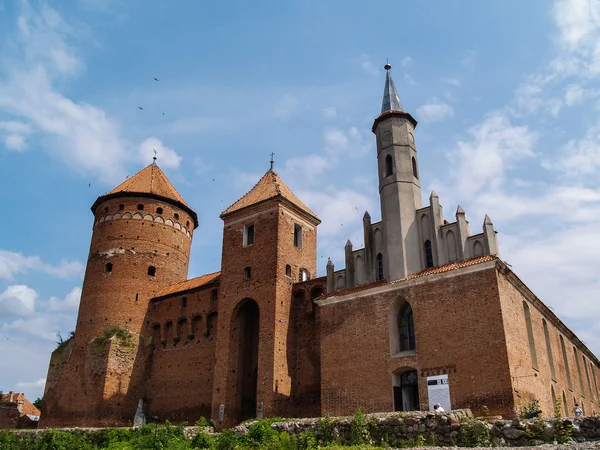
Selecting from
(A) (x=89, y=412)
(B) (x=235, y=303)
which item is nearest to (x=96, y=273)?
(A) (x=89, y=412)

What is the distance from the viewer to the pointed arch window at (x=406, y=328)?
19.7 m

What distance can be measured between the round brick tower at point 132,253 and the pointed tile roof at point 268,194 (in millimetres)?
6165

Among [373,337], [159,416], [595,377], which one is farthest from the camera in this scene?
[595,377]

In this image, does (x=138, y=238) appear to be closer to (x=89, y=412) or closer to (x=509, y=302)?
(x=89, y=412)

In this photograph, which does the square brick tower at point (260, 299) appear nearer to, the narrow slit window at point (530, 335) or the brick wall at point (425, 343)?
the brick wall at point (425, 343)

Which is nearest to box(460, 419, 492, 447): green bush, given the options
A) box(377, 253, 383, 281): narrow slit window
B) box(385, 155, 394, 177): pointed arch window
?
box(377, 253, 383, 281): narrow slit window

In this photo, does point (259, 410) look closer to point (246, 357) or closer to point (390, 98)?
point (246, 357)

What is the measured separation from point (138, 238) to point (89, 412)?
9.89 meters

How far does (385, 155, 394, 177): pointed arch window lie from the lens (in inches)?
892

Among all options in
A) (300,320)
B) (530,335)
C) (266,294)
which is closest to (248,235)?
(266,294)

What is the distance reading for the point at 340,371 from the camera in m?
20.5

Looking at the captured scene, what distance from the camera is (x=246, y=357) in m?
26.5

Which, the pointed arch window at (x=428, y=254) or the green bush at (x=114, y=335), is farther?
the green bush at (x=114, y=335)

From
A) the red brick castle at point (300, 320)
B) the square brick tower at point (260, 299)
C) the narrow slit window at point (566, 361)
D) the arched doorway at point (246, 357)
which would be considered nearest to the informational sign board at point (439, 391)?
the red brick castle at point (300, 320)
